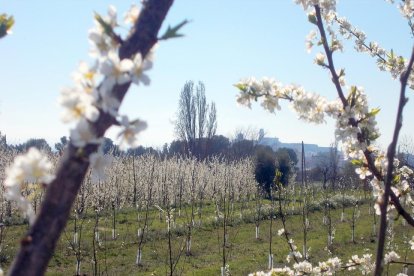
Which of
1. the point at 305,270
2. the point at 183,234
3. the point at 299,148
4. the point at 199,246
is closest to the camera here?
the point at 305,270

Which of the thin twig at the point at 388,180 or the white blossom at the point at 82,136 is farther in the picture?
the thin twig at the point at 388,180

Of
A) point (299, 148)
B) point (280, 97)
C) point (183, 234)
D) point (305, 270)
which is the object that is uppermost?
point (299, 148)

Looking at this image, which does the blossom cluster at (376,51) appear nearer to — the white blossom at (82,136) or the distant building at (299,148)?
the white blossom at (82,136)

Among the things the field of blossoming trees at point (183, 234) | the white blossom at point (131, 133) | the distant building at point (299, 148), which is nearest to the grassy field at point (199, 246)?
the field of blossoming trees at point (183, 234)

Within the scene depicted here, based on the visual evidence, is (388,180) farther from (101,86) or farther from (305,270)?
(305,270)

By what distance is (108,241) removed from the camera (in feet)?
44.4

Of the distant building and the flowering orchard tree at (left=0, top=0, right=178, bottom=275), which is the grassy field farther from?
the distant building

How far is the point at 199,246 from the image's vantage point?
43.9 feet

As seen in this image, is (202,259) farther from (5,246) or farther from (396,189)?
(396,189)

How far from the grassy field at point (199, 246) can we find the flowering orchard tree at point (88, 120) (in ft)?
24.7

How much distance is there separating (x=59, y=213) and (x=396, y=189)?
2.18 m

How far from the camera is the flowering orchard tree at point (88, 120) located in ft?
2.11

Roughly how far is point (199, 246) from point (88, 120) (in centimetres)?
1300

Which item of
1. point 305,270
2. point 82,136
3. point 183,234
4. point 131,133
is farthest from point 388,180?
point 183,234
